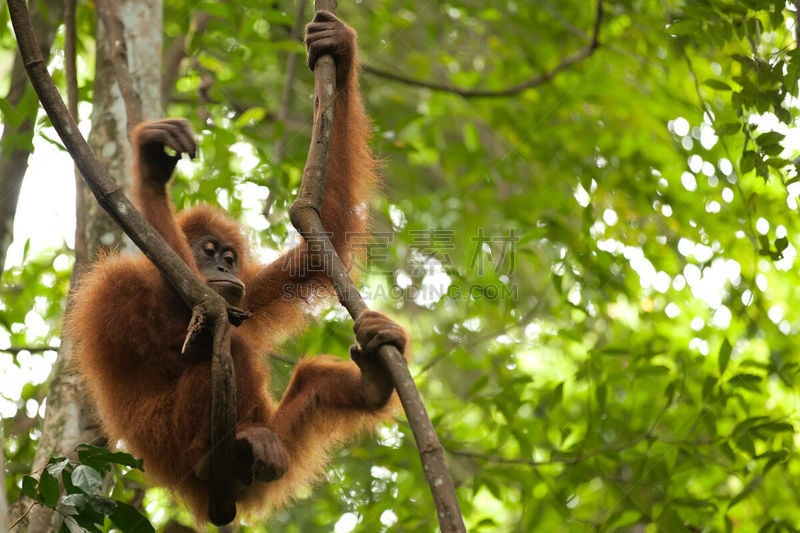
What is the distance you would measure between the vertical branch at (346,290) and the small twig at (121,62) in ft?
4.07

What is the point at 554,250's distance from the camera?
19.4 ft

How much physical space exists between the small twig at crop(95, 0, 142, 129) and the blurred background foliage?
0.50 meters

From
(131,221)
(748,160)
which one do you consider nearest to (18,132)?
(131,221)

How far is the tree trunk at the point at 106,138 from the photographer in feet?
12.0

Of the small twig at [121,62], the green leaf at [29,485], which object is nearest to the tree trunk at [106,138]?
the small twig at [121,62]

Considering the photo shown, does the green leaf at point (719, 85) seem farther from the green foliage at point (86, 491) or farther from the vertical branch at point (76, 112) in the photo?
the vertical branch at point (76, 112)

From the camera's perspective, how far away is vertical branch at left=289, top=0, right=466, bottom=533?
1.87m

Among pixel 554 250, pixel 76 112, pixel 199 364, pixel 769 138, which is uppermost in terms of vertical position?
pixel 769 138

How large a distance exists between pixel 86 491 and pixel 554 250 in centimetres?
398

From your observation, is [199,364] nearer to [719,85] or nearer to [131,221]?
[131,221]

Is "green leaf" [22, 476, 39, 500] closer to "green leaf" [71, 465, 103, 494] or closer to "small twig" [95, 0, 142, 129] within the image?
"green leaf" [71, 465, 103, 494]

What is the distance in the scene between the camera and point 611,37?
24.6ft

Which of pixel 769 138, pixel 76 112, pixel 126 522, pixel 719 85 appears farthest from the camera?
pixel 76 112

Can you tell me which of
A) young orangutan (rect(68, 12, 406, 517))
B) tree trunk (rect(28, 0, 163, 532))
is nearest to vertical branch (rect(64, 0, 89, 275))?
tree trunk (rect(28, 0, 163, 532))
